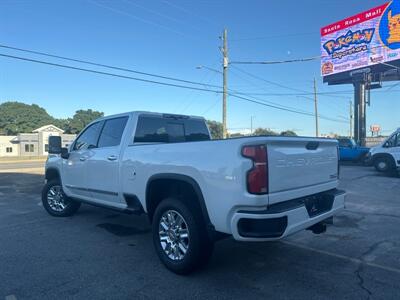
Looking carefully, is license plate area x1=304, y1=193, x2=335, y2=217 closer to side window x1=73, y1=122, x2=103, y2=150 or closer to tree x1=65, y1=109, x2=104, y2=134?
side window x1=73, y1=122, x2=103, y2=150

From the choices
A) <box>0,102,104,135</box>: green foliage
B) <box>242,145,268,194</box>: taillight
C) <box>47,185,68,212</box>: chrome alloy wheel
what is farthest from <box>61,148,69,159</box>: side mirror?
<box>0,102,104,135</box>: green foliage

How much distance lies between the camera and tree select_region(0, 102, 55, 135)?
84.8 meters

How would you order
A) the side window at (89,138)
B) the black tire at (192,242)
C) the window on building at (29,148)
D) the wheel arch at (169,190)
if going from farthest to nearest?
the window on building at (29,148), the side window at (89,138), the black tire at (192,242), the wheel arch at (169,190)

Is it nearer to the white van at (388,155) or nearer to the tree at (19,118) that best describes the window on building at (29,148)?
the tree at (19,118)

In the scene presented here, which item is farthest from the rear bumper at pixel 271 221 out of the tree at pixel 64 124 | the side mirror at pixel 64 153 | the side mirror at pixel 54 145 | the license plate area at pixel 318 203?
the tree at pixel 64 124

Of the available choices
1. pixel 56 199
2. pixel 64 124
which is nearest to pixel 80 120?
pixel 64 124

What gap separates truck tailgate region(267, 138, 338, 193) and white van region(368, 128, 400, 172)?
12.7m

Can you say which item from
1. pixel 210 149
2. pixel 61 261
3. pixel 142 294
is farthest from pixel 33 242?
pixel 210 149

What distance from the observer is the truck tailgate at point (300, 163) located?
3.54 meters

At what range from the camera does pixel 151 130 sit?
5.65m

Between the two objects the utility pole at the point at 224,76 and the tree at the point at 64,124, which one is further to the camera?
the tree at the point at 64,124

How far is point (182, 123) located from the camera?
20.4 feet

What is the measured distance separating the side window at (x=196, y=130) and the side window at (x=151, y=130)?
20.4 inches

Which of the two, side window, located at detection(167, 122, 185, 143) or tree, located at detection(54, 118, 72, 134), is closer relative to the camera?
side window, located at detection(167, 122, 185, 143)
